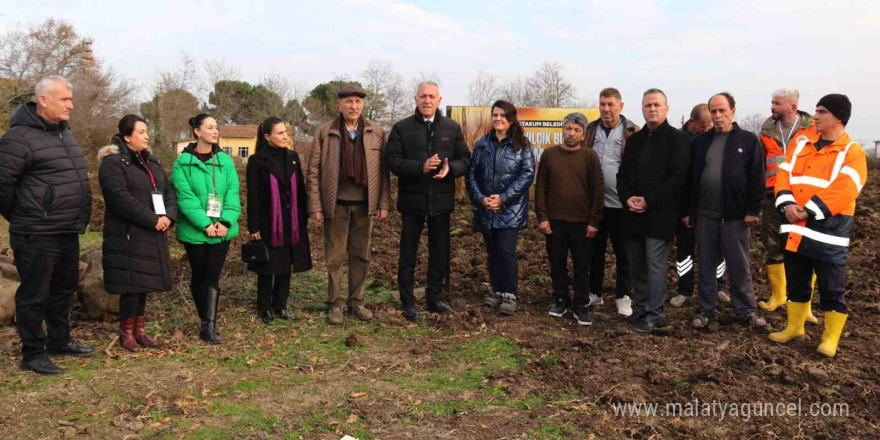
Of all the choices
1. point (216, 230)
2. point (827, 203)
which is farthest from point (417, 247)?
point (827, 203)

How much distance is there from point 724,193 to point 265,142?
398 cm

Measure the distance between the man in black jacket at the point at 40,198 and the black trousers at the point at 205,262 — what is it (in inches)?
34.0

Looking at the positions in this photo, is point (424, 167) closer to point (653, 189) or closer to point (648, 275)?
→ point (653, 189)

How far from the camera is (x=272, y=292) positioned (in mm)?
6082

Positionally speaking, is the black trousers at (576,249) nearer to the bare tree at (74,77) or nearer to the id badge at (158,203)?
the id badge at (158,203)

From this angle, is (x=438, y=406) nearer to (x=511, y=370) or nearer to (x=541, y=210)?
(x=511, y=370)

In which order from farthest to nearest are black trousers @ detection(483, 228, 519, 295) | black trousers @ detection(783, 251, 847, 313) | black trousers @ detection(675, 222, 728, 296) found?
black trousers @ detection(675, 222, 728, 296) < black trousers @ detection(483, 228, 519, 295) < black trousers @ detection(783, 251, 847, 313)

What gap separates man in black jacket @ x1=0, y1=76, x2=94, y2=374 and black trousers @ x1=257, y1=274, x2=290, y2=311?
165cm

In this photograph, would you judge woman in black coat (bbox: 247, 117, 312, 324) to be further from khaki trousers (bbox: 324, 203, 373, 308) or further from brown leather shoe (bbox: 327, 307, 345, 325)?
brown leather shoe (bbox: 327, 307, 345, 325)

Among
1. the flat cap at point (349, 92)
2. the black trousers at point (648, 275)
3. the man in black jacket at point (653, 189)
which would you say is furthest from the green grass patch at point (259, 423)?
the black trousers at point (648, 275)

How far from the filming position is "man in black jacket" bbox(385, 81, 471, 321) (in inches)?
227

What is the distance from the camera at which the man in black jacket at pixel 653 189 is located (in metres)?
5.38

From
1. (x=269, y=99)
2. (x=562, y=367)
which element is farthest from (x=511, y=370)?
(x=269, y=99)

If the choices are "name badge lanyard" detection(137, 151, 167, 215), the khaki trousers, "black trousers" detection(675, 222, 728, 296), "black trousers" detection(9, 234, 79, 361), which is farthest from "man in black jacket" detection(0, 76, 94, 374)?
"black trousers" detection(675, 222, 728, 296)
